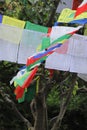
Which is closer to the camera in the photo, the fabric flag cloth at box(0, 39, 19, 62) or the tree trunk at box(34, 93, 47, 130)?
the fabric flag cloth at box(0, 39, 19, 62)

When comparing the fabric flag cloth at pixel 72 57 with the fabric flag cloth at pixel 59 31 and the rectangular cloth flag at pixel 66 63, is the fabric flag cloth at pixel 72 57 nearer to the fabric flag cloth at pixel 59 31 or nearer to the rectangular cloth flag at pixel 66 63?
the rectangular cloth flag at pixel 66 63

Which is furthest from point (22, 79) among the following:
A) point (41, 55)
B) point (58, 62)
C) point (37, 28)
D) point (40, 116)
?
point (40, 116)

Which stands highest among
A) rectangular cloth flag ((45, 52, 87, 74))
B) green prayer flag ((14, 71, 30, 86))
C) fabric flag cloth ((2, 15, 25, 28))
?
fabric flag cloth ((2, 15, 25, 28))

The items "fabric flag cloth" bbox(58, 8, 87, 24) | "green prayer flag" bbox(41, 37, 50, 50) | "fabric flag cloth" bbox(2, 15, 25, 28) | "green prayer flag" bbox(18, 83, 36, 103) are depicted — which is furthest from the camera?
"green prayer flag" bbox(18, 83, 36, 103)

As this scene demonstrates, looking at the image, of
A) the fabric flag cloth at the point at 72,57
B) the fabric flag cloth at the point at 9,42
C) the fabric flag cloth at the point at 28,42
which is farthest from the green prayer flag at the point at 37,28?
the fabric flag cloth at the point at 72,57

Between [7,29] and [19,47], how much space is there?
0.27 meters

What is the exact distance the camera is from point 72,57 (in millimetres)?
5020

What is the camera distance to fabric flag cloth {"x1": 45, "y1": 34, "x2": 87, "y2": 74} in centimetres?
495

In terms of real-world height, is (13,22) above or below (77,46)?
above

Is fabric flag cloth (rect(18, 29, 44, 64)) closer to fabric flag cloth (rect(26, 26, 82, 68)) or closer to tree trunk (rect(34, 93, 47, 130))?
fabric flag cloth (rect(26, 26, 82, 68))

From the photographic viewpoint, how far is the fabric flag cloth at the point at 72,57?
4.95 metres

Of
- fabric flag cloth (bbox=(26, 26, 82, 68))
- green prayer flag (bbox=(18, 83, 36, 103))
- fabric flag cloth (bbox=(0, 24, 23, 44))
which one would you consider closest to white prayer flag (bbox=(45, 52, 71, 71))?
fabric flag cloth (bbox=(26, 26, 82, 68))

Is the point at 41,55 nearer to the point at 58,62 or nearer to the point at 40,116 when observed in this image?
the point at 58,62

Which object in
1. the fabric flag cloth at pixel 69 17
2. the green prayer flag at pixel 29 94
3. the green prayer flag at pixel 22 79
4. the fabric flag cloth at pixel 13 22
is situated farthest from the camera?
the green prayer flag at pixel 29 94
